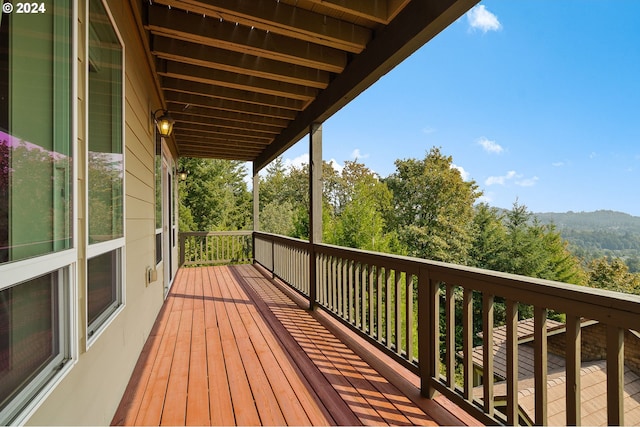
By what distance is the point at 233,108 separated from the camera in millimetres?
4102

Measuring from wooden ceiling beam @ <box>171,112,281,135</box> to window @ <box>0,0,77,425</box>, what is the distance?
3.63 m

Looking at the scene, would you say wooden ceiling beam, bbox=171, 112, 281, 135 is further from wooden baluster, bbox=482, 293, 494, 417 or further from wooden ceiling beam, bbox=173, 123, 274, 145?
wooden baluster, bbox=482, 293, 494, 417

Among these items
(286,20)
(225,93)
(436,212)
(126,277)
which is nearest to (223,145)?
(225,93)

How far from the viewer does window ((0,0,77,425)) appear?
0.82 m

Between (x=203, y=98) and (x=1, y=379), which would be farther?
(x=203, y=98)

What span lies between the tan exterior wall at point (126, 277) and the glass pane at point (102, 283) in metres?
0.12

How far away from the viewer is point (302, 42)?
281cm

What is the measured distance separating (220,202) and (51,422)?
18021 millimetres

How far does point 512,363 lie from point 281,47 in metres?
2.81

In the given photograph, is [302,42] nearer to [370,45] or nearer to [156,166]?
[370,45]

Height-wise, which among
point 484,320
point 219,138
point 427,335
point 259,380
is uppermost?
point 219,138

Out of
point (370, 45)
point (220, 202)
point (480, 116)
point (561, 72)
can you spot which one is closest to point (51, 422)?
point (370, 45)

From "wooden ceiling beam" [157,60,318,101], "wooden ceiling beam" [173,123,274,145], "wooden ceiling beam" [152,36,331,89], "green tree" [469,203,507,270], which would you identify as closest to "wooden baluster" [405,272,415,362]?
"wooden ceiling beam" [152,36,331,89]

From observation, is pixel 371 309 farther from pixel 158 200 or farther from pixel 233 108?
pixel 233 108
